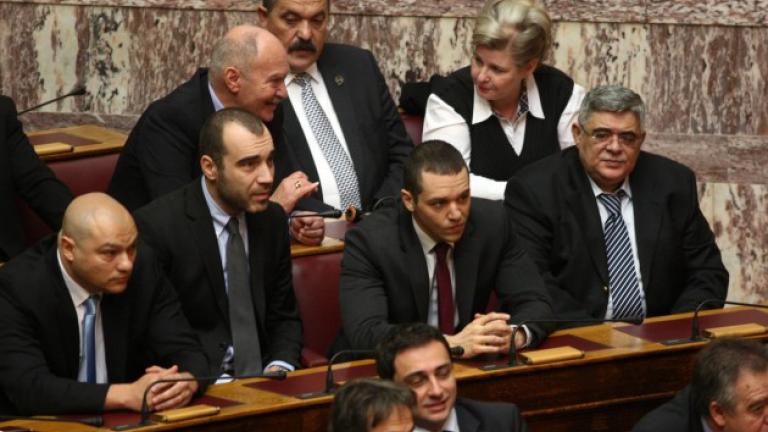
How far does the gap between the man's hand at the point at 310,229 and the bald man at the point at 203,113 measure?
2.5 inches

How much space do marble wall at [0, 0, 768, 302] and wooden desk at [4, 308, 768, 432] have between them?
135 cm

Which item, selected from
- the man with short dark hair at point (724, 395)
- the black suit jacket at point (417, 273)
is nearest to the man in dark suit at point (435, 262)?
the black suit jacket at point (417, 273)

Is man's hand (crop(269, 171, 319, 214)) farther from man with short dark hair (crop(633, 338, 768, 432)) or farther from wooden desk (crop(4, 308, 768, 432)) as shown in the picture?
man with short dark hair (crop(633, 338, 768, 432))

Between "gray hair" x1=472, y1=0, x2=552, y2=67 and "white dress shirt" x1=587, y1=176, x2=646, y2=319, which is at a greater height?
"gray hair" x1=472, y1=0, x2=552, y2=67

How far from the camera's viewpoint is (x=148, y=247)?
3.22 meters

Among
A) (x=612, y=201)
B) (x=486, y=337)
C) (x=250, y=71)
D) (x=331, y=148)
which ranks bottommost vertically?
(x=486, y=337)

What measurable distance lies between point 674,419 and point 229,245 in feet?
2.92

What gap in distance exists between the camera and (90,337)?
123 inches

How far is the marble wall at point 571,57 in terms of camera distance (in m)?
4.52

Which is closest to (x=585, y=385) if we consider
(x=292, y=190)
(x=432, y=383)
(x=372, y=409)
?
(x=432, y=383)

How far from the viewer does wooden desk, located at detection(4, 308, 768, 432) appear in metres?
3.07

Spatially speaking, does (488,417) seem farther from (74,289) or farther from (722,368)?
(74,289)

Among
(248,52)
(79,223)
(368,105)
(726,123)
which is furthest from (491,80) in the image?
(79,223)

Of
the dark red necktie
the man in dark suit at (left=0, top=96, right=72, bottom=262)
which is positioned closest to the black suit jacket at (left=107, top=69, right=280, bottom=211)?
the man in dark suit at (left=0, top=96, right=72, bottom=262)
